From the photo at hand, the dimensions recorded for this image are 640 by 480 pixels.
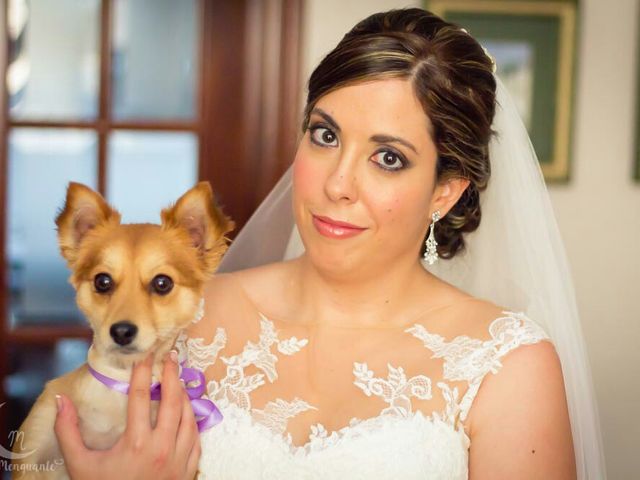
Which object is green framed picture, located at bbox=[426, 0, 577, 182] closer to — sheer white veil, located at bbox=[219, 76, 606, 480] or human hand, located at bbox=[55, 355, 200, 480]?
sheer white veil, located at bbox=[219, 76, 606, 480]

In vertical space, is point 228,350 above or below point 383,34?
below

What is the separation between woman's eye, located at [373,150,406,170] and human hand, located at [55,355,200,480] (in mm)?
469

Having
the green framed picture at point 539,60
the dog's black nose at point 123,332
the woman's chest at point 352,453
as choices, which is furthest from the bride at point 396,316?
the green framed picture at point 539,60

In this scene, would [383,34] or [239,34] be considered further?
[239,34]

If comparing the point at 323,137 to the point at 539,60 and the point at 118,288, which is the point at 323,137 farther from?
the point at 539,60

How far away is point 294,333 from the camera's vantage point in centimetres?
153

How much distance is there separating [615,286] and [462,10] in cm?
102

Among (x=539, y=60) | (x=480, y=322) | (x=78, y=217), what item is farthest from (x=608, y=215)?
(x=78, y=217)

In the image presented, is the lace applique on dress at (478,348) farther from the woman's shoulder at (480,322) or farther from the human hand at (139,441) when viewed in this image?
the human hand at (139,441)

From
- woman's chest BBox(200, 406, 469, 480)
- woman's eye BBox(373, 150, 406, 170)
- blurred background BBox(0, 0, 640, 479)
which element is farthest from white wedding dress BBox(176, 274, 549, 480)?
blurred background BBox(0, 0, 640, 479)

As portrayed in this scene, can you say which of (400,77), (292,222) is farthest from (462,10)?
(400,77)

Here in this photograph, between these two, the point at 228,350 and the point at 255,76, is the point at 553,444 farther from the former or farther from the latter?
the point at 255,76

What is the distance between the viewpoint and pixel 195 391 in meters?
1.30

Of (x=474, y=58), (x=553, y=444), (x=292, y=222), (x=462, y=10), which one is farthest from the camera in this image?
Answer: (x=462, y=10)
